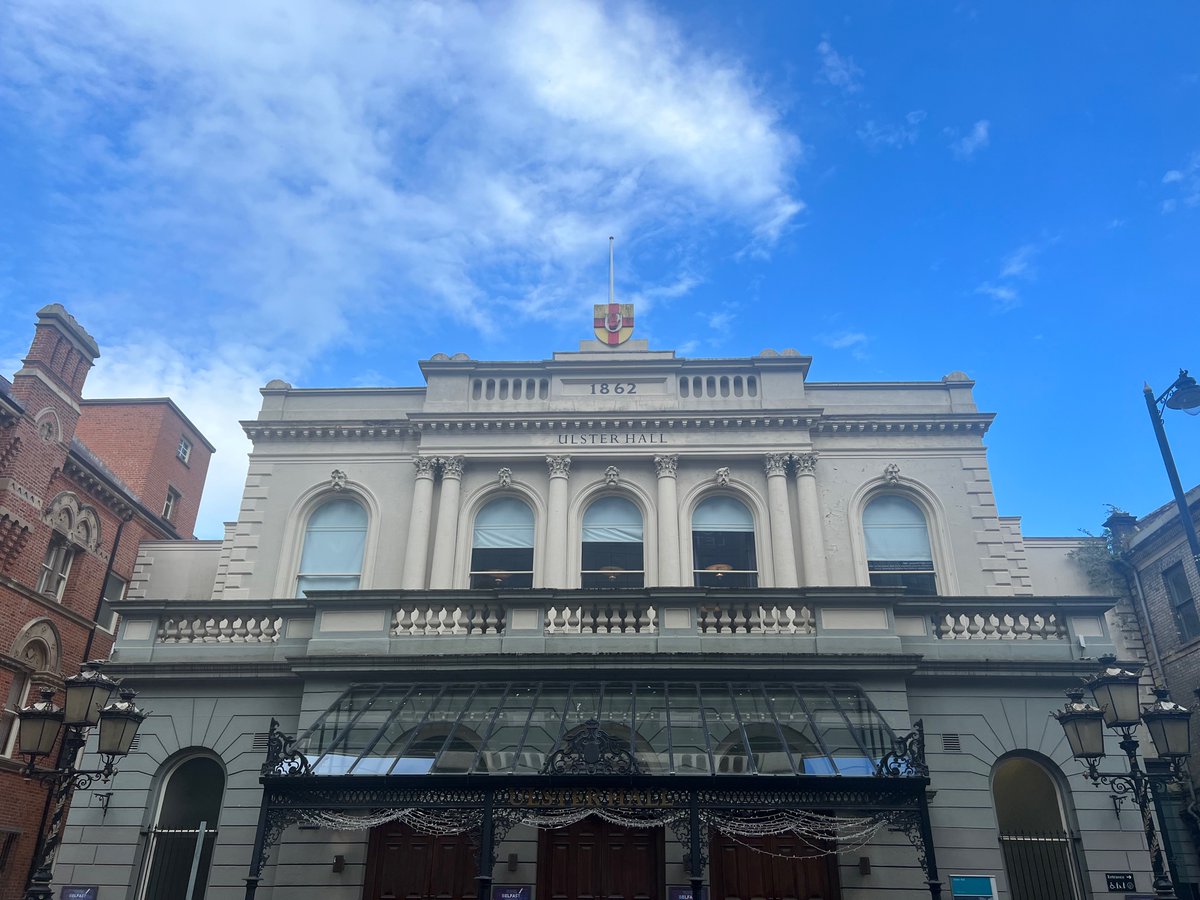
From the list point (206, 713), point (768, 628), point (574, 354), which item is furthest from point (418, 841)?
point (574, 354)

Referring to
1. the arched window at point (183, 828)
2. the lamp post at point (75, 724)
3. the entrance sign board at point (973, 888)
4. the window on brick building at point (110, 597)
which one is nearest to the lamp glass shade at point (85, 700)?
the lamp post at point (75, 724)

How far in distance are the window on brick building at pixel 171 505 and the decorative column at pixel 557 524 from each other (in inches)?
828

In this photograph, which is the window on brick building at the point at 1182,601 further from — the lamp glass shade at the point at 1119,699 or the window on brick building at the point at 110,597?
the window on brick building at the point at 110,597

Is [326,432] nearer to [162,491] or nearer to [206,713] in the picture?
[206,713]

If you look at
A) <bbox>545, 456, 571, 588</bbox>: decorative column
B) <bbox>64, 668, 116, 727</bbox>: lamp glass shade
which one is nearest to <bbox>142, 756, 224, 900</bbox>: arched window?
<bbox>64, 668, 116, 727</bbox>: lamp glass shade

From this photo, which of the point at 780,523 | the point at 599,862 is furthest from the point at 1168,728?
the point at 780,523

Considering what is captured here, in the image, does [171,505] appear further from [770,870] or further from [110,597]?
[770,870]

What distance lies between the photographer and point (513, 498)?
22.5 m

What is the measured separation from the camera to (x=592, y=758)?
13734 millimetres

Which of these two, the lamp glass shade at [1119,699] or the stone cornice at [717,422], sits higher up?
the stone cornice at [717,422]

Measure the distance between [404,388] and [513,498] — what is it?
4352 millimetres

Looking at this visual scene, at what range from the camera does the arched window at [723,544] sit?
21.2m

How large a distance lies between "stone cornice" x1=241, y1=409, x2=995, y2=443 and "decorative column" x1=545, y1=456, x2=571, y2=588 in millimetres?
1013

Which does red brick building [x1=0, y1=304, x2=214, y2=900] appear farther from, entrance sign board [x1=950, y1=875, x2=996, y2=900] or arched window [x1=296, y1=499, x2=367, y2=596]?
entrance sign board [x1=950, y1=875, x2=996, y2=900]
